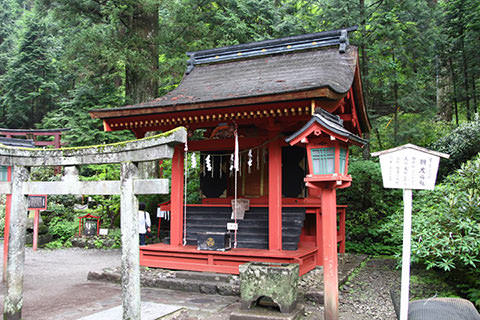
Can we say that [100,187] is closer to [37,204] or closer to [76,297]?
[76,297]

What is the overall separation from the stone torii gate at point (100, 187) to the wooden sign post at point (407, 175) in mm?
2800

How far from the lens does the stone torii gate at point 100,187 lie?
5.04m

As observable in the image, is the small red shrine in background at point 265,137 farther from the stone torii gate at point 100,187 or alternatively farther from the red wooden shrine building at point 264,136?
the stone torii gate at point 100,187

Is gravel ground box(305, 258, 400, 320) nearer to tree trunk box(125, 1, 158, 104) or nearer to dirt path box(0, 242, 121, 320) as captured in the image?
dirt path box(0, 242, 121, 320)

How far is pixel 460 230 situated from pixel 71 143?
17364mm

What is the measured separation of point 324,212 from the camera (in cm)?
586

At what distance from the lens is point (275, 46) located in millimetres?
11055

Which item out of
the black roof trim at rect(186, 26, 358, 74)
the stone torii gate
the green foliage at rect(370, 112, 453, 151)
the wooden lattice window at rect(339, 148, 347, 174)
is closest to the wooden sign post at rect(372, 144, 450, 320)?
the wooden lattice window at rect(339, 148, 347, 174)

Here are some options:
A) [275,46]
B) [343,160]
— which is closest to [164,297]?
[343,160]

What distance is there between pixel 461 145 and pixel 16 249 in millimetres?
12561

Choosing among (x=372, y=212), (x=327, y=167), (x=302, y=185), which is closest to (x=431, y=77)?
(x=372, y=212)

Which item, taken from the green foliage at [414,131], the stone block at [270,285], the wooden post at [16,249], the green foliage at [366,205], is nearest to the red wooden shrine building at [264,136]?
the stone block at [270,285]

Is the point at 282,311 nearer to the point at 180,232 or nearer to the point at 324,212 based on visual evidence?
the point at 324,212

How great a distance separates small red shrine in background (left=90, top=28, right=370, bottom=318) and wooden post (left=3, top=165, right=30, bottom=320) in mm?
3374
